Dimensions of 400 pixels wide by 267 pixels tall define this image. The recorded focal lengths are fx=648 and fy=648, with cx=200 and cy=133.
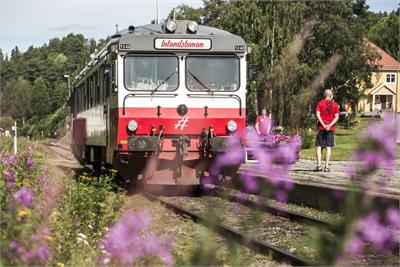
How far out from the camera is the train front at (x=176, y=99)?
1223cm

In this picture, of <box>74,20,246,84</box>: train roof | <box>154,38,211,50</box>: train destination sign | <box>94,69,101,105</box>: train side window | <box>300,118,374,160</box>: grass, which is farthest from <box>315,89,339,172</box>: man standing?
<box>94,69,101,105</box>: train side window

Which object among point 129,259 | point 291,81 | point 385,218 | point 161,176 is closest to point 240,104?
point 161,176

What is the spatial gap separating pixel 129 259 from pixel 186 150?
9.13 m

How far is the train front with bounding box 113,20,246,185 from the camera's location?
12234 mm

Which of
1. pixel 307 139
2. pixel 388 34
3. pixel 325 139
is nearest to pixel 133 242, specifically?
pixel 325 139

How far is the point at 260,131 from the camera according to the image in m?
19.2

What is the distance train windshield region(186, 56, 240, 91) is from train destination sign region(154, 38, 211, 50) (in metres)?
0.21

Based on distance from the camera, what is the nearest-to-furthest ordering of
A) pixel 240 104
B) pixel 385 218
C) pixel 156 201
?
1. pixel 385 218
2. pixel 156 201
3. pixel 240 104

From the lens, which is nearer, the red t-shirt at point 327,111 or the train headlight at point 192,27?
the train headlight at point 192,27

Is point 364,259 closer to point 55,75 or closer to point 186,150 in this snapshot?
point 186,150

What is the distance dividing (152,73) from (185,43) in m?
0.88

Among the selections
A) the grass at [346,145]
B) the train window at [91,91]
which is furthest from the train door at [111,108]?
the grass at [346,145]

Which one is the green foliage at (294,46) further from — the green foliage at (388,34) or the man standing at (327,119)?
the green foliage at (388,34)

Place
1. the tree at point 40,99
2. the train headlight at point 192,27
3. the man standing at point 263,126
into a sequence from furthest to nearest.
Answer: the tree at point 40,99 → the man standing at point 263,126 → the train headlight at point 192,27
